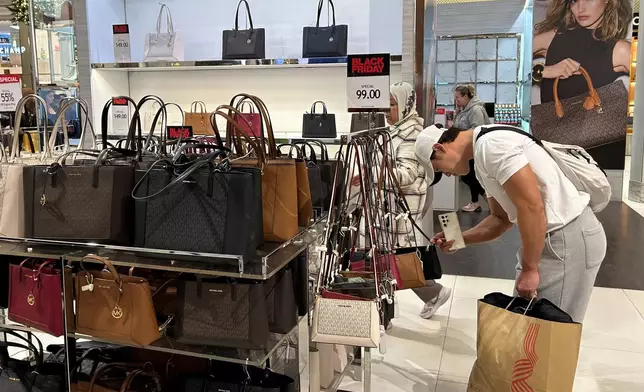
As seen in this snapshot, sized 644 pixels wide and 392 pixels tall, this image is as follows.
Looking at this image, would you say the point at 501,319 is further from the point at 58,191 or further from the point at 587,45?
the point at 587,45

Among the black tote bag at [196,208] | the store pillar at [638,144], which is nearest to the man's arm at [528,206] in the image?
the black tote bag at [196,208]

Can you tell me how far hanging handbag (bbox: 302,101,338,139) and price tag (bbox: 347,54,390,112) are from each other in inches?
67.7

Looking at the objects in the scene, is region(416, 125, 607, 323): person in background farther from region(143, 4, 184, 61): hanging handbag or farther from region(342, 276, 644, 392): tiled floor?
region(143, 4, 184, 61): hanging handbag

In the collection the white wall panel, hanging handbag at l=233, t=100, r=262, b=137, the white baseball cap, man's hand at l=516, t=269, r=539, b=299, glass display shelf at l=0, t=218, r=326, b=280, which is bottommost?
man's hand at l=516, t=269, r=539, b=299

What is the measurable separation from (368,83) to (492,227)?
35.6 inches

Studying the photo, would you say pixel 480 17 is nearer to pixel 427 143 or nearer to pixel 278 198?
pixel 427 143

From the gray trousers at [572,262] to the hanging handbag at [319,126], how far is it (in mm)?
2361

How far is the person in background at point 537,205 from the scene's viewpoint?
216 cm

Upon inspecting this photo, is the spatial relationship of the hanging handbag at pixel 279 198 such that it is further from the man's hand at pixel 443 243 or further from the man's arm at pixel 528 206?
the man's hand at pixel 443 243

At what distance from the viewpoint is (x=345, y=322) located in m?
1.98

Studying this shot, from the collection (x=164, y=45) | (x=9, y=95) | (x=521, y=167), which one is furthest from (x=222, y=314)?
(x=164, y=45)

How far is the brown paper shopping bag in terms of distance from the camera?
6.64 ft

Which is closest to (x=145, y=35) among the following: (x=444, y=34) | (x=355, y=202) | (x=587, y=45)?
(x=355, y=202)

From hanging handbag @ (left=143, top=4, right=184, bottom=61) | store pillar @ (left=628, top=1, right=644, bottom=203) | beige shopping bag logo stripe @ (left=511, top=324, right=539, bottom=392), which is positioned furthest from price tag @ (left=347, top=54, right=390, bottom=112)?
store pillar @ (left=628, top=1, right=644, bottom=203)
